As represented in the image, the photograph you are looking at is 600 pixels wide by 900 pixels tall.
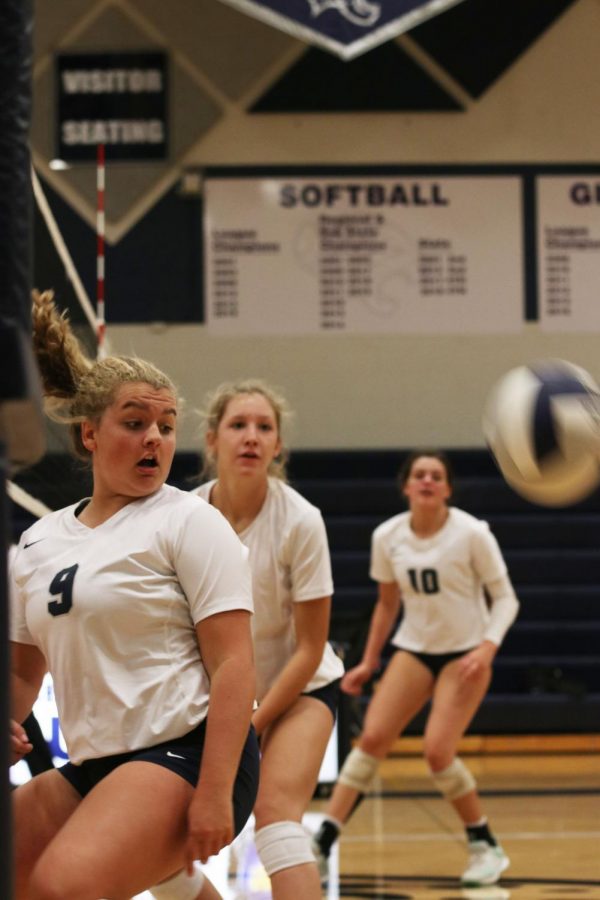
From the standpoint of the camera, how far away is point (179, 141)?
10.7 meters

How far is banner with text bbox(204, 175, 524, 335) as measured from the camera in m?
10.8

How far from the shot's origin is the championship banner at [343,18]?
27.1 feet

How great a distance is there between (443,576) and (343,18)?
3981 millimetres

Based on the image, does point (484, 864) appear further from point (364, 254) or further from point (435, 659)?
point (364, 254)

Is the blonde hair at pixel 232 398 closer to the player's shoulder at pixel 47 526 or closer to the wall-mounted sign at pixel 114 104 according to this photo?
the player's shoulder at pixel 47 526

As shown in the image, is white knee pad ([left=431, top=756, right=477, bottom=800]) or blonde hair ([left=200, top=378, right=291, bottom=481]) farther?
white knee pad ([left=431, top=756, right=477, bottom=800])

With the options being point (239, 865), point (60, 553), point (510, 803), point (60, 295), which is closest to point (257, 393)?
point (60, 553)

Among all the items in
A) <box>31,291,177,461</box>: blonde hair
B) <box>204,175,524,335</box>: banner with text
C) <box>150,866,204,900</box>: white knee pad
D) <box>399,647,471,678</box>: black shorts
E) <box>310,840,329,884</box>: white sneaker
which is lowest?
<box>310,840,329,884</box>: white sneaker

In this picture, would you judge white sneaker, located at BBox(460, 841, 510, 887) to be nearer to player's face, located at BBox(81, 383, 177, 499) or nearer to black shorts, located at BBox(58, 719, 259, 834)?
black shorts, located at BBox(58, 719, 259, 834)

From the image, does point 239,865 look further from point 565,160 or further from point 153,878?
point 565,160

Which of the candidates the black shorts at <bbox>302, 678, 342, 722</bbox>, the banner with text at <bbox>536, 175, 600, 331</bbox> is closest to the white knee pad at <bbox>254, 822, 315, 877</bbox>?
the black shorts at <bbox>302, 678, 342, 722</bbox>

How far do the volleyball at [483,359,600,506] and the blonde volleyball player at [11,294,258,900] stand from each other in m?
1.00

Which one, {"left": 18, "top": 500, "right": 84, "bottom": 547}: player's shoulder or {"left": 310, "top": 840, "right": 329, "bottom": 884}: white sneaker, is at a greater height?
{"left": 18, "top": 500, "right": 84, "bottom": 547}: player's shoulder

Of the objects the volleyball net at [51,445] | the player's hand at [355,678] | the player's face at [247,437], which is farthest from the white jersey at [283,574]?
the player's hand at [355,678]
